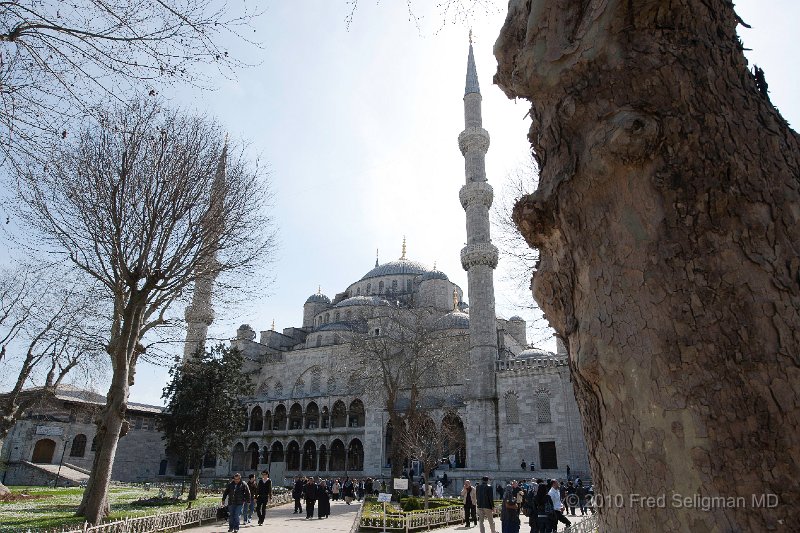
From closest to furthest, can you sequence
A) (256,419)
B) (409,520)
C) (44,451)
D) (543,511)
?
(543,511), (409,520), (44,451), (256,419)

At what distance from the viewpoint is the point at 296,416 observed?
123 ft

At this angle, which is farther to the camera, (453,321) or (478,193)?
(453,321)

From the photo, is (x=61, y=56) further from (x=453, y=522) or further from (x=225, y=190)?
(x=453, y=522)

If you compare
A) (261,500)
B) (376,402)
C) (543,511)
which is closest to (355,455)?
(376,402)

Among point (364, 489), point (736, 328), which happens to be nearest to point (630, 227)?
point (736, 328)

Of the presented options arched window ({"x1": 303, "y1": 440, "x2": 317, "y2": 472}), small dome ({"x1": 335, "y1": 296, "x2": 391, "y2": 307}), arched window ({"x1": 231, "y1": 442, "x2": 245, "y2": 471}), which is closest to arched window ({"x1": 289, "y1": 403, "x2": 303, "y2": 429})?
arched window ({"x1": 303, "y1": 440, "x2": 317, "y2": 472})

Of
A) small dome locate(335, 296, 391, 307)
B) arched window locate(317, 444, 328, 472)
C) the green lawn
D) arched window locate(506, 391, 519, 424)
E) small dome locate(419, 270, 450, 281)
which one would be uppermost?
small dome locate(419, 270, 450, 281)

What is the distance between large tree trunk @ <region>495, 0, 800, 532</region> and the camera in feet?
4.98

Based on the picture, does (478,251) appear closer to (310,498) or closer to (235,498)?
(310,498)

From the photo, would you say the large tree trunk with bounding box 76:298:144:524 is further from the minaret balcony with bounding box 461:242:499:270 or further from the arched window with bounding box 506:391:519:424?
the minaret balcony with bounding box 461:242:499:270

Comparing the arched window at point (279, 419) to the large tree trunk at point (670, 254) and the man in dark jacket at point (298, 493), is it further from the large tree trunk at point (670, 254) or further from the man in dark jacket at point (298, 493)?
the large tree trunk at point (670, 254)

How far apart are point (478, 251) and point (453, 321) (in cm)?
773

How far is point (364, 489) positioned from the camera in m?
24.7

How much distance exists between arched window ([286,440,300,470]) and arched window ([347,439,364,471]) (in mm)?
3954
